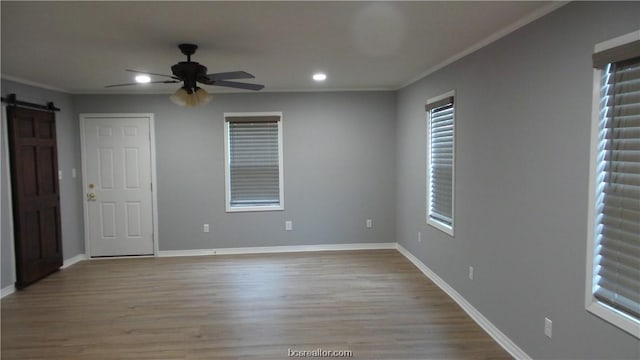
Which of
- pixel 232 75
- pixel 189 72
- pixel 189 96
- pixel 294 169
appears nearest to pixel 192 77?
pixel 189 72

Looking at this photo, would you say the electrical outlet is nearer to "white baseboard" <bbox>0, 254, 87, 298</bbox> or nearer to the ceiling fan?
the ceiling fan

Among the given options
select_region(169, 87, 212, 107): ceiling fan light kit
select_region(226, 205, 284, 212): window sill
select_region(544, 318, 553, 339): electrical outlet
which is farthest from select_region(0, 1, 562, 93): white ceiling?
select_region(226, 205, 284, 212): window sill

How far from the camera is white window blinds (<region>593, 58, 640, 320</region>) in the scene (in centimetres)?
188

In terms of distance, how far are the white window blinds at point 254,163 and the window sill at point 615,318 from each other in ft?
14.2

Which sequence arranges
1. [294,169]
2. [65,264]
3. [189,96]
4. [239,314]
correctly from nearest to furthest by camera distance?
[189,96] → [239,314] → [65,264] → [294,169]

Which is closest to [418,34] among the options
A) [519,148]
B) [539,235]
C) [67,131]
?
[519,148]

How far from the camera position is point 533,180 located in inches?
102

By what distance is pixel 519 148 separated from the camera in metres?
2.75

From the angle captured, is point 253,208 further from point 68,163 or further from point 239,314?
point 68,163

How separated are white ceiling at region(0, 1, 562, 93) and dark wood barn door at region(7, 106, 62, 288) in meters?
0.60

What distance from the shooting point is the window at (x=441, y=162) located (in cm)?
403

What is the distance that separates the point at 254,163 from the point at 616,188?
460 cm

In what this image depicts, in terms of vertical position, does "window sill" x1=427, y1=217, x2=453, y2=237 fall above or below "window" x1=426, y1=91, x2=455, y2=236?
below

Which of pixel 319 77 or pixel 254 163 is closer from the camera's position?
pixel 319 77
